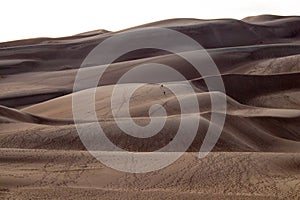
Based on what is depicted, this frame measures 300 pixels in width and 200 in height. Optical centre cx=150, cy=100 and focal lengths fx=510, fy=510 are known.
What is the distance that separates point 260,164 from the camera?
8258 millimetres

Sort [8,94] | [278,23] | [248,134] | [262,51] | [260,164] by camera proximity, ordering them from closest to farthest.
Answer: [260,164] < [248,134] < [8,94] < [262,51] < [278,23]

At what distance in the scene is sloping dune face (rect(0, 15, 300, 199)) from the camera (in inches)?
289

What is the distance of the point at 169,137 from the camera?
10422 mm

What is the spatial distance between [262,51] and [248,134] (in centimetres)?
1536

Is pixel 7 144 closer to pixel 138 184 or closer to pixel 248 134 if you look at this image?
pixel 138 184

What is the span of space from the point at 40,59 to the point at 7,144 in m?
24.7

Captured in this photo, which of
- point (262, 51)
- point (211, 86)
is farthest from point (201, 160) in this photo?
point (262, 51)

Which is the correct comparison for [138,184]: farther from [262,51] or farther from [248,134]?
[262,51]

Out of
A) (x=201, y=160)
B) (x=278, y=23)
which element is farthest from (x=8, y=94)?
(x=278, y=23)

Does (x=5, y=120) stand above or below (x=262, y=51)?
above

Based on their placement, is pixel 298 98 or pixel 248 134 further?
pixel 298 98

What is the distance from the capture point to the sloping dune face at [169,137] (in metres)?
7.33

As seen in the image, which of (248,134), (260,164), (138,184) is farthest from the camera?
(248,134)

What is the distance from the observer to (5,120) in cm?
1218
